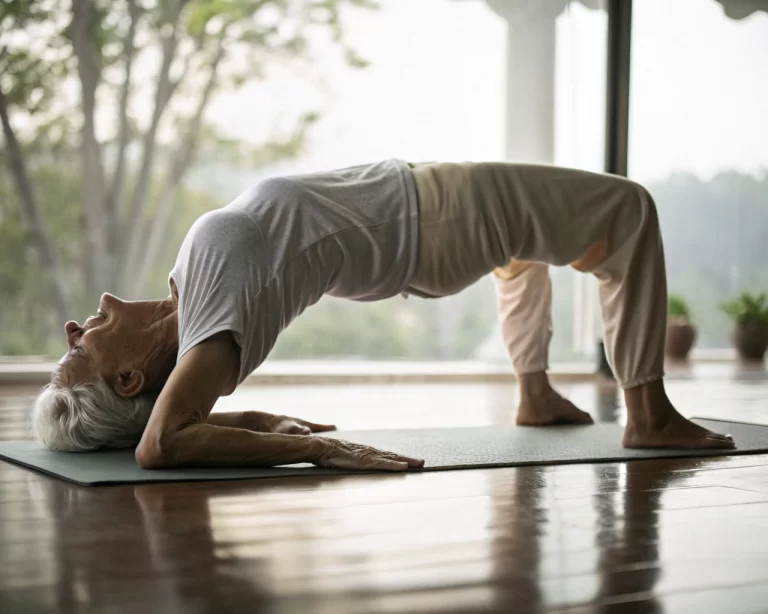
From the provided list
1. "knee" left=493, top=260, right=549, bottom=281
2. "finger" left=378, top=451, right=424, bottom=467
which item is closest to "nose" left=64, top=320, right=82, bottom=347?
"finger" left=378, top=451, right=424, bottom=467

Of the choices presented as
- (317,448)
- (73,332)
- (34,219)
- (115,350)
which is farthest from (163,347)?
(34,219)

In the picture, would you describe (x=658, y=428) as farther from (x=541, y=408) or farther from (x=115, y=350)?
(x=115, y=350)

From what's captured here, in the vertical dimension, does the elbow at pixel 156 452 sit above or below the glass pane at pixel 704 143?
below

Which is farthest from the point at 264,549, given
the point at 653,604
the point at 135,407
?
the point at 135,407

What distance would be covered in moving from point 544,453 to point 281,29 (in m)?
3.74

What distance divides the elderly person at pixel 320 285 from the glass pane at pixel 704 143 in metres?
2.86

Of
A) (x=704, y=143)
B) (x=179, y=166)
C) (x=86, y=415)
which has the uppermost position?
(x=704, y=143)

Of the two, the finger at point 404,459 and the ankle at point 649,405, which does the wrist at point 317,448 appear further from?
the ankle at point 649,405

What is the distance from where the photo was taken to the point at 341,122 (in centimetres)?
543

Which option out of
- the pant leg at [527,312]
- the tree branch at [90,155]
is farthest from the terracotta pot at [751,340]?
the tree branch at [90,155]

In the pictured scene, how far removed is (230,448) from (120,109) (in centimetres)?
353

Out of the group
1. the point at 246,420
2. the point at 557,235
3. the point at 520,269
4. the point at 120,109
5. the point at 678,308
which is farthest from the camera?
the point at 678,308

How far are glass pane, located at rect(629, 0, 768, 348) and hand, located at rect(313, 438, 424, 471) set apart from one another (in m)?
3.44

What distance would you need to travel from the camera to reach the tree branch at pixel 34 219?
16.4 feet
